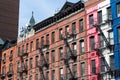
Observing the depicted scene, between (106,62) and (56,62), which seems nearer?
(106,62)

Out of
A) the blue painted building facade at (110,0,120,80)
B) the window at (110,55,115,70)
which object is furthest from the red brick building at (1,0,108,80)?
the blue painted building facade at (110,0,120,80)

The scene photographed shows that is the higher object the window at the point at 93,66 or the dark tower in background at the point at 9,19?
the dark tower in background at the point at 9,19

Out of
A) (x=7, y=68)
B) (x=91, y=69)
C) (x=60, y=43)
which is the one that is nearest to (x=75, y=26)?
(x=60, y=43)

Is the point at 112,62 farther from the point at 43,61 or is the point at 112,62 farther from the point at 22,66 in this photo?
the point at 22,66

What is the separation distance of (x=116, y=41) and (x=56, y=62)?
15.0 m

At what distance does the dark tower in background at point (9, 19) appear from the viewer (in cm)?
11257

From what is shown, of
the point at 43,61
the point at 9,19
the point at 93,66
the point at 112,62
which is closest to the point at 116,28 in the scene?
the point at 112,62

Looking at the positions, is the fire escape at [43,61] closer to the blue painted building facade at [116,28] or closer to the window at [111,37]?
the window at [111,37]

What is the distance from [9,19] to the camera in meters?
118

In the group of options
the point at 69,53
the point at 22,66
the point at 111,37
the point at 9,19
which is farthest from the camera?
the point at 9,19

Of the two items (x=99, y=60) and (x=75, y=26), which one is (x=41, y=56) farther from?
(x=99, y=60)

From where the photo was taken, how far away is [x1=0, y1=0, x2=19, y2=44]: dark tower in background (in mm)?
112575

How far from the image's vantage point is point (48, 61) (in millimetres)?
64062

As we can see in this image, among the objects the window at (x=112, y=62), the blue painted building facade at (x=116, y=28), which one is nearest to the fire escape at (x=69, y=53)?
the window at (x=112, y=62)
